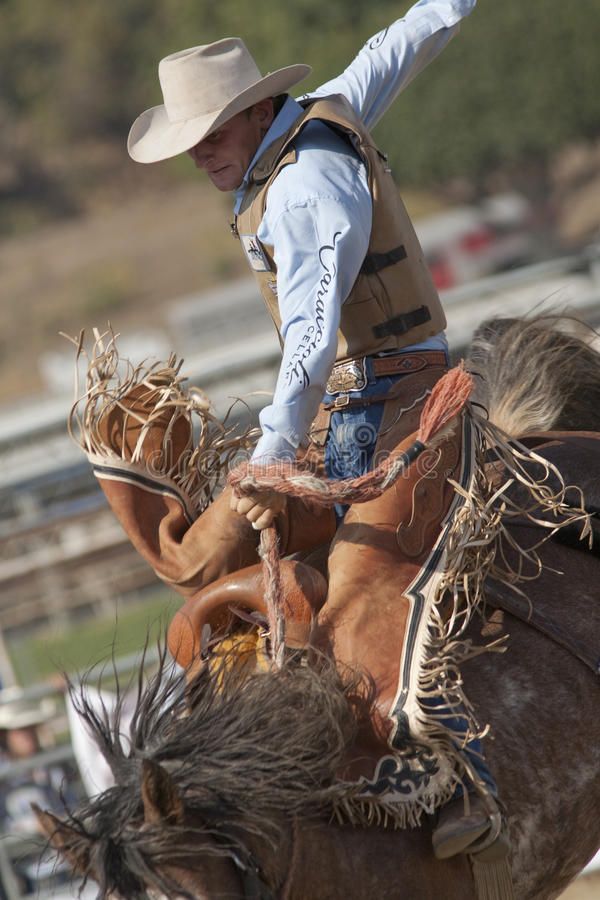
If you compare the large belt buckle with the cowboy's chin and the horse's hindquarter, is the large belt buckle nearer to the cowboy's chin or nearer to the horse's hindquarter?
the cowboy's chin

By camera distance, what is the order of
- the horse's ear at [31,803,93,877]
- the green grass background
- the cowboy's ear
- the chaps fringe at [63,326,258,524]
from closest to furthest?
1. the horse's ear at [31,803,93,877]
2. the cowboy's ear
3. the chaps fringe at [63,326,258,524]
4. the green grass background

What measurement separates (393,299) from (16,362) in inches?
1668

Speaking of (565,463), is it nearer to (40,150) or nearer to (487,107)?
(487,107)

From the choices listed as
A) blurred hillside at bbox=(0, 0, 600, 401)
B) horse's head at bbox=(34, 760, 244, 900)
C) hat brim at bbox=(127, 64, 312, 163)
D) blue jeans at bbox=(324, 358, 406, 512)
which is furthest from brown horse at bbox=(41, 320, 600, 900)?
blurred hillside at bbox=(0, 0, 600, 401)

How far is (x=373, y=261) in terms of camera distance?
11.9 ft

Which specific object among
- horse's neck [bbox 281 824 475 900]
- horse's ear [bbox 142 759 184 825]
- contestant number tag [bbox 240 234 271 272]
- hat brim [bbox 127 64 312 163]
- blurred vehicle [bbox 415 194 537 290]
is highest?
hat brim [bbox 127 64 312 163]

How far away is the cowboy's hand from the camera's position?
329 centimetres

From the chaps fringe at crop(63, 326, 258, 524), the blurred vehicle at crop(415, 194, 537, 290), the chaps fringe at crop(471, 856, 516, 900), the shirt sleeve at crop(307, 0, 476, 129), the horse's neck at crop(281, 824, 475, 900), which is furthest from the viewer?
the blurred vehicle at crop(415, 194, 537, 290)

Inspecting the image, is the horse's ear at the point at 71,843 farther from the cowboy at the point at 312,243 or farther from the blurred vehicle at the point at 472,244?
the blurred vehicle at the point at 472,244

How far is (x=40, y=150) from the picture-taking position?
197ft

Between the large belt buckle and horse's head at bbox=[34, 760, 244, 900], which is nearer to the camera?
horse's head at bbox=[34, 760, 244, 900]

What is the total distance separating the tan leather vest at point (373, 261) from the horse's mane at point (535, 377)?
3.36 feet

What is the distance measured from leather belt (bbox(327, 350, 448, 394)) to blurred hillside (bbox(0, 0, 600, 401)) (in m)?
31.8

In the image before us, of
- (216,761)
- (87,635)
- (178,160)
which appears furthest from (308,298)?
(178,160)
